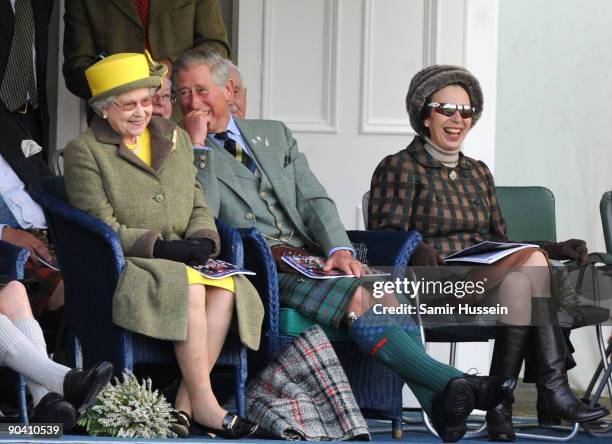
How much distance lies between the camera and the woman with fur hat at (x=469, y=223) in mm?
4906

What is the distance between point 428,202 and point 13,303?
1622 millimetres

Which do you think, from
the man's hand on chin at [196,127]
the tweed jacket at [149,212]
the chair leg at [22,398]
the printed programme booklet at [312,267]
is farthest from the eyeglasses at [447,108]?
the chair leg at [22,398]

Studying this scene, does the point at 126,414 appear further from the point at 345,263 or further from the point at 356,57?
the point at 356,57

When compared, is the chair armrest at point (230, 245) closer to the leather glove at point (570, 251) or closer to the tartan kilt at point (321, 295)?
the tartan kilt at point (321, 295)

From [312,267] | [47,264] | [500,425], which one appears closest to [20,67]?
[47,264]

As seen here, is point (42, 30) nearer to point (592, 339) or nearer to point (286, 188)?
point (286, 188)

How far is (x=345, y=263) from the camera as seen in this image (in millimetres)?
4906

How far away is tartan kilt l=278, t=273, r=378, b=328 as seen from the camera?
4.66 metres

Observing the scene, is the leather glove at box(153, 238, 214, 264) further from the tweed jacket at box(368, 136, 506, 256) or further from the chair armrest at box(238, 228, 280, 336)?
the tweed jacket at box(368, 136, 506, 256)

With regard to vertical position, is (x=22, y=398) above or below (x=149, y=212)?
below

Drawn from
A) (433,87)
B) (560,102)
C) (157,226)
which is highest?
(433,87)

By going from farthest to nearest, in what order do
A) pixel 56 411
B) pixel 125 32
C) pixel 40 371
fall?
1. pixel 125 32
2. pixel 40 371
3. pixel 56 411

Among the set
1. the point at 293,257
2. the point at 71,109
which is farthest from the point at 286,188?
the point at 71,109

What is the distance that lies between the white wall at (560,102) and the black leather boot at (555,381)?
285 cm
